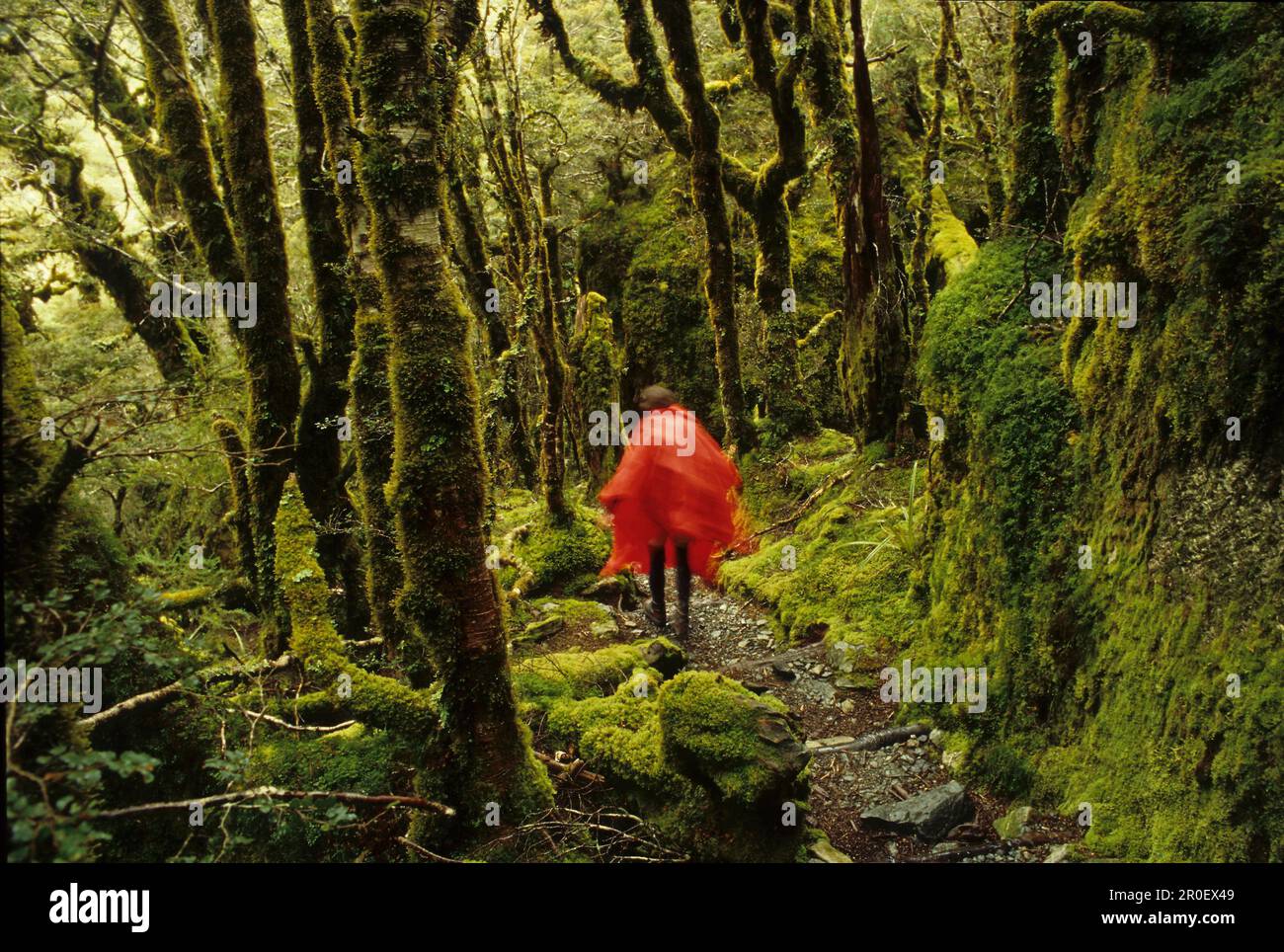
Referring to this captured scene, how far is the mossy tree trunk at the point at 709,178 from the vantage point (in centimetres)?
1098

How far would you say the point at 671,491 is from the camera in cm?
725

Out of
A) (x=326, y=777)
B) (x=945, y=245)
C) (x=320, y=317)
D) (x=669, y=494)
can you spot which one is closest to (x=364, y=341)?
(x=320, y=317)

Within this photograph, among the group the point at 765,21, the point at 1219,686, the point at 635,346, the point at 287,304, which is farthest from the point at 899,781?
the point at 635,346

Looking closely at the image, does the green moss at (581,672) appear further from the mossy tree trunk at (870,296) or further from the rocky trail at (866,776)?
the mossy tree trunk at (870,296)

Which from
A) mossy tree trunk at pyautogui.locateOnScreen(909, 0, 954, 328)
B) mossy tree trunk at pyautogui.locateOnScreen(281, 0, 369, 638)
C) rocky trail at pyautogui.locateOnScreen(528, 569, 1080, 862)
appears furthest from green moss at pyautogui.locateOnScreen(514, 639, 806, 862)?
mossy tree trunk at pyautogui.locateOnScreen(909, 0, 954, 328)

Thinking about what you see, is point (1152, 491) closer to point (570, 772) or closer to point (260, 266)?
point (570, 772)

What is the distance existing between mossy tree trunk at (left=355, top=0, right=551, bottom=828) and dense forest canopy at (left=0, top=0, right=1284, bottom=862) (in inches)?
1.1

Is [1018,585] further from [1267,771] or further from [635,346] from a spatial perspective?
[635,346]

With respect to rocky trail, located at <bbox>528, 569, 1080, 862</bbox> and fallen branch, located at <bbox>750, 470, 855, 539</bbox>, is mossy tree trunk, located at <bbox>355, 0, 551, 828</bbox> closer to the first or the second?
rocky trail, located at <bbox>528, 569, 1080, 862</bbox>

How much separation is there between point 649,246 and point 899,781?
1444cm

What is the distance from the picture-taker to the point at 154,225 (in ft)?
38.3

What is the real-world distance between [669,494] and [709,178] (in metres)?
6.65

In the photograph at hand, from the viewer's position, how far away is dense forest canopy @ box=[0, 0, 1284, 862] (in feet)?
13.2

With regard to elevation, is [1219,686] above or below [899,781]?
above
